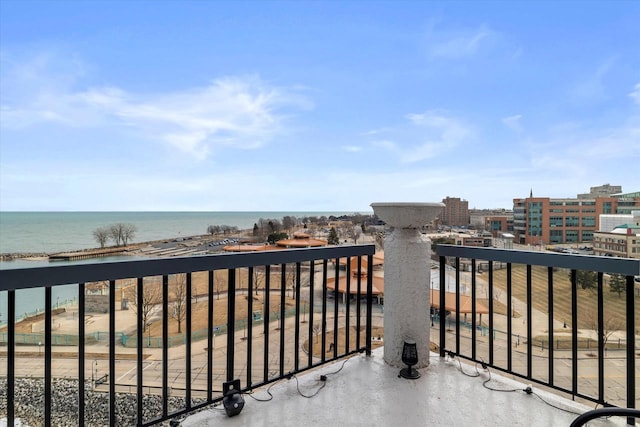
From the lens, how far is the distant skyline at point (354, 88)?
663 centimetres

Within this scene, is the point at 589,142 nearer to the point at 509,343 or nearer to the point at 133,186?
the point at 509,343

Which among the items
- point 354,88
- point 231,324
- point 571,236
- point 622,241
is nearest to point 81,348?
point 231,324

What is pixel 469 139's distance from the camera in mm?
12477

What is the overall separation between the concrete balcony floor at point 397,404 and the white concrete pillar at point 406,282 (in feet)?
0.78

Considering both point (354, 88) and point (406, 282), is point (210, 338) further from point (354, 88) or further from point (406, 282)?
point (354, 88)

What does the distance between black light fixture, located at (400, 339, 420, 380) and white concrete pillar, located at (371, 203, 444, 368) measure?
0.06 metres

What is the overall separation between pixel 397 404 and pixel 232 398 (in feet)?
3.09

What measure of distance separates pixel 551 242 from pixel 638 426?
19544 millimetres

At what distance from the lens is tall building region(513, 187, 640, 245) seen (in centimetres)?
1548

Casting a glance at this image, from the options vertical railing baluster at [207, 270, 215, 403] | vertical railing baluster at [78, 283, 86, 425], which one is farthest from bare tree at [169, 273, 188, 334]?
vertical railing baluster at [78, 283, 86, 425]

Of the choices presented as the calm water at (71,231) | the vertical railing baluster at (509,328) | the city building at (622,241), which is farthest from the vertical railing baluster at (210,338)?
the calm water at (71,231)

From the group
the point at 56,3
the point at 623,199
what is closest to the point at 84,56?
the point at 56,3

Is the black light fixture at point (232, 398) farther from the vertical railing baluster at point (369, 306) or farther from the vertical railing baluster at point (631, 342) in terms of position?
the vertical railing baluster at point (631, 342)

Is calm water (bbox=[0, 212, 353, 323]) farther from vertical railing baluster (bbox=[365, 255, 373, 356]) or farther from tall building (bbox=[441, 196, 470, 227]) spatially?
tall building (bbox=[441, 196, 470, 227])
